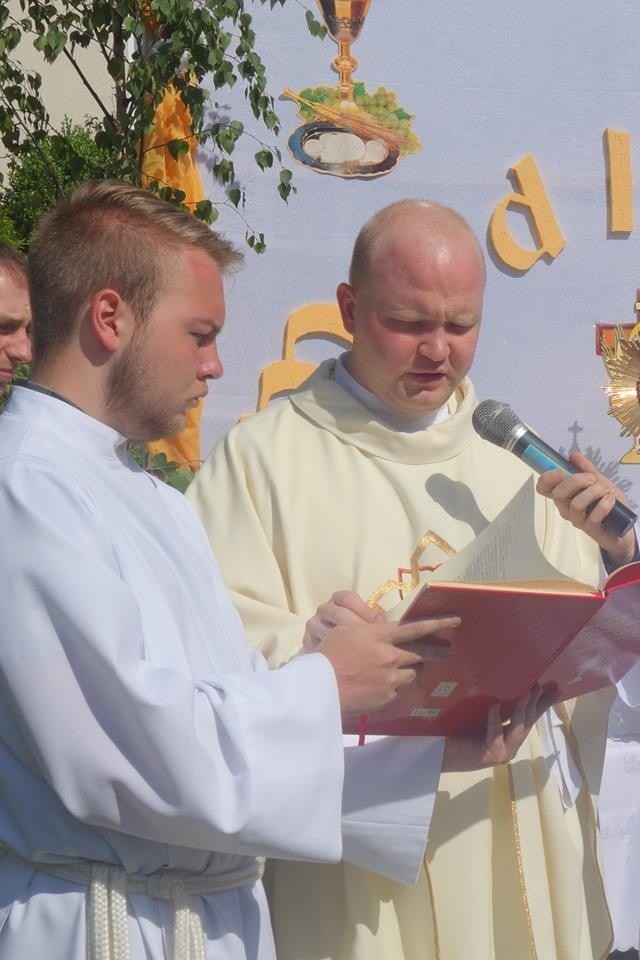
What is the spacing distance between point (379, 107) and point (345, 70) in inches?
6.8

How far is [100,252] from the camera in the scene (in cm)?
209

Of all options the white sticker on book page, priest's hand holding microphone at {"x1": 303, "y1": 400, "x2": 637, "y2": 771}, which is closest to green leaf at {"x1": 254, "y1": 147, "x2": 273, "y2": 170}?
priest's hand holding microphone at {"x1": 303, "y1": 400, "x2": 637, "y2": 771}

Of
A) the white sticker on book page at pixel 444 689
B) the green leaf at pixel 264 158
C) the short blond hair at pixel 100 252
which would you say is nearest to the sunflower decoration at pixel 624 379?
the green leaf at pixel 264 158

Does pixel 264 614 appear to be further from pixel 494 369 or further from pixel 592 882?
pixel 494 369

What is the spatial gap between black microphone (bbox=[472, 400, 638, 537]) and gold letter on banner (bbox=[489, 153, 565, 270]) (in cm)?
213

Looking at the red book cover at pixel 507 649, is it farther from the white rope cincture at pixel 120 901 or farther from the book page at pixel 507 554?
the white rope cincture at pixel 120 901

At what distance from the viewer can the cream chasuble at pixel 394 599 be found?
9.16 ft

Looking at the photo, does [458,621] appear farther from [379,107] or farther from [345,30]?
[345,30]

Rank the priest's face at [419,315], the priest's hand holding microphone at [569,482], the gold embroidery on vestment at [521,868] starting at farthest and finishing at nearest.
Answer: the priest's face at [419,315]
the gold embroidery on vestment at [521,868]
the priest's hand holding microphone at [569,482]

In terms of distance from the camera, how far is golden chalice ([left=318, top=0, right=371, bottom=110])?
4.69 meters

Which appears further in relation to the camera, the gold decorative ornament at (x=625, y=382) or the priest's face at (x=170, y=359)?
the gold decorative ornament at (x=625, y=382)

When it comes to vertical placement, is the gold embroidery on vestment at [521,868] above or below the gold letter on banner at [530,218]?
below

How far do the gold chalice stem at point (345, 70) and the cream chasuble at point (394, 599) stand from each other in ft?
5.80

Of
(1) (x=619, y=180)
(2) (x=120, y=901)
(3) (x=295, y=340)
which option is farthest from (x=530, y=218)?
(2) (x=120, y=901)
